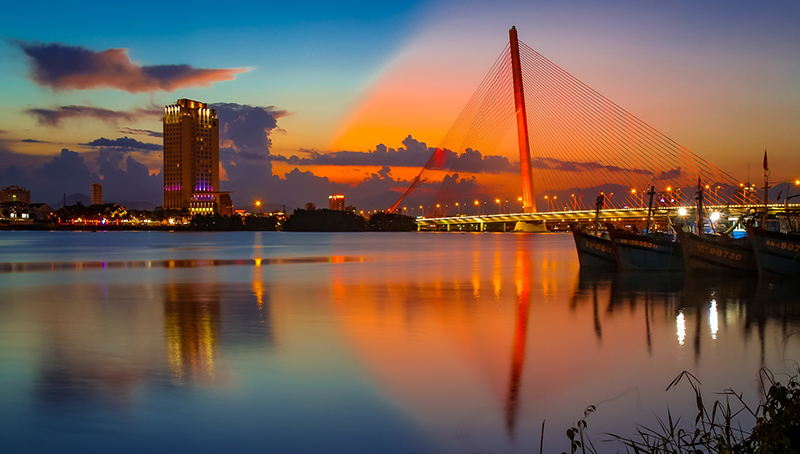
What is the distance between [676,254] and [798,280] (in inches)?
229

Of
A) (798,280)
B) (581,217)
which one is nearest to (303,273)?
(798,280)

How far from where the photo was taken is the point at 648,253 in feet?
91.4

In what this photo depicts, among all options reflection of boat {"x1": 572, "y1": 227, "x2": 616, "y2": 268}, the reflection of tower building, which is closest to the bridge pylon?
reflection of boat {"x1": 572, "y1": 227, "x2": 616, "y2": 268}

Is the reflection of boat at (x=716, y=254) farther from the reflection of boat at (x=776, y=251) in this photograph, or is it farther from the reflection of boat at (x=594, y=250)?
the reflection of boat at (x=594, y=250)

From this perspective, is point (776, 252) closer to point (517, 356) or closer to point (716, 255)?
point (716, 255)

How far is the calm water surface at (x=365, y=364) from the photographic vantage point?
22.4 feet

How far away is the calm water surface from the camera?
6.82m

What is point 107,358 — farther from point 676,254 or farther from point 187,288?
point 676,254

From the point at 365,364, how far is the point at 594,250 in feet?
75.5

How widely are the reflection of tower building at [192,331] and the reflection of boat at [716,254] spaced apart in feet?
54.3

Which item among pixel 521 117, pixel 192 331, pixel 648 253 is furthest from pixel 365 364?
pixel 521 117

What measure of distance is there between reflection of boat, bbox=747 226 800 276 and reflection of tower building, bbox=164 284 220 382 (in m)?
17.1

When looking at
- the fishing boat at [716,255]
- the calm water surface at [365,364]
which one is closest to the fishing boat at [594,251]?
the fishing boat at [716,255]

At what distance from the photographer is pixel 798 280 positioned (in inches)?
880
